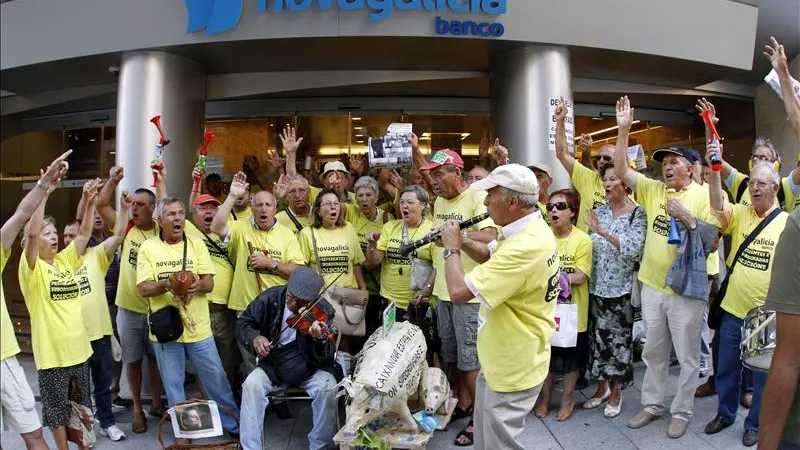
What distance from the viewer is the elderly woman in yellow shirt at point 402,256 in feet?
16.6

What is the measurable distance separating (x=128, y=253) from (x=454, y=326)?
2.84 meters

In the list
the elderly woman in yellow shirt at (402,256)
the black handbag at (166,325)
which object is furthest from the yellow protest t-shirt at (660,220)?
the black handbag at (166,325)

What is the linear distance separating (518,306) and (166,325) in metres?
2.73

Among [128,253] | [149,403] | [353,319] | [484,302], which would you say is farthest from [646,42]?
[149,403]

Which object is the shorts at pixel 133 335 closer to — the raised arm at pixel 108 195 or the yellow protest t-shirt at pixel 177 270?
the yellow protest t-shirt at pixel 177 270

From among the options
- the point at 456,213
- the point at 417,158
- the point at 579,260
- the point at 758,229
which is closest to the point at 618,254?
the point at 579,260

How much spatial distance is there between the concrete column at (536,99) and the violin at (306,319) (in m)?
3.72

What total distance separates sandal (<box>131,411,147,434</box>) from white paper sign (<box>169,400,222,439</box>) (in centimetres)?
75

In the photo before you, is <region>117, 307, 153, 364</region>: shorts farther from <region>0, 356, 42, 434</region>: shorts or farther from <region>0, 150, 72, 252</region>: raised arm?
<region>0, 150, 72, 252</region>: raised arm

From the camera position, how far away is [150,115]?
22.3ft

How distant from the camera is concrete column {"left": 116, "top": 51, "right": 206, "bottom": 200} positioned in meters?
6.77

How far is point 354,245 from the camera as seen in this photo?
5262 mm

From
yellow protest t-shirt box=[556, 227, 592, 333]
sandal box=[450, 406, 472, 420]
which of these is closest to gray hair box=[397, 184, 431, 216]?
yellow protest t-shirt box=[556, 227, 592, 333]

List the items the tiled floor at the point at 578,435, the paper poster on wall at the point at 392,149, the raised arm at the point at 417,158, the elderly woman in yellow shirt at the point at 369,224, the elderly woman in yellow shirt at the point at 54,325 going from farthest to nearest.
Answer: the elderly woman in yellow shirt at the point at 369,224
the raised arm at the point at 417,158
the paper poster on wall at the point at 392,149
the tiled floor at the point at 578,435
the elderly woman in yellow shirt at the point at 54,325
